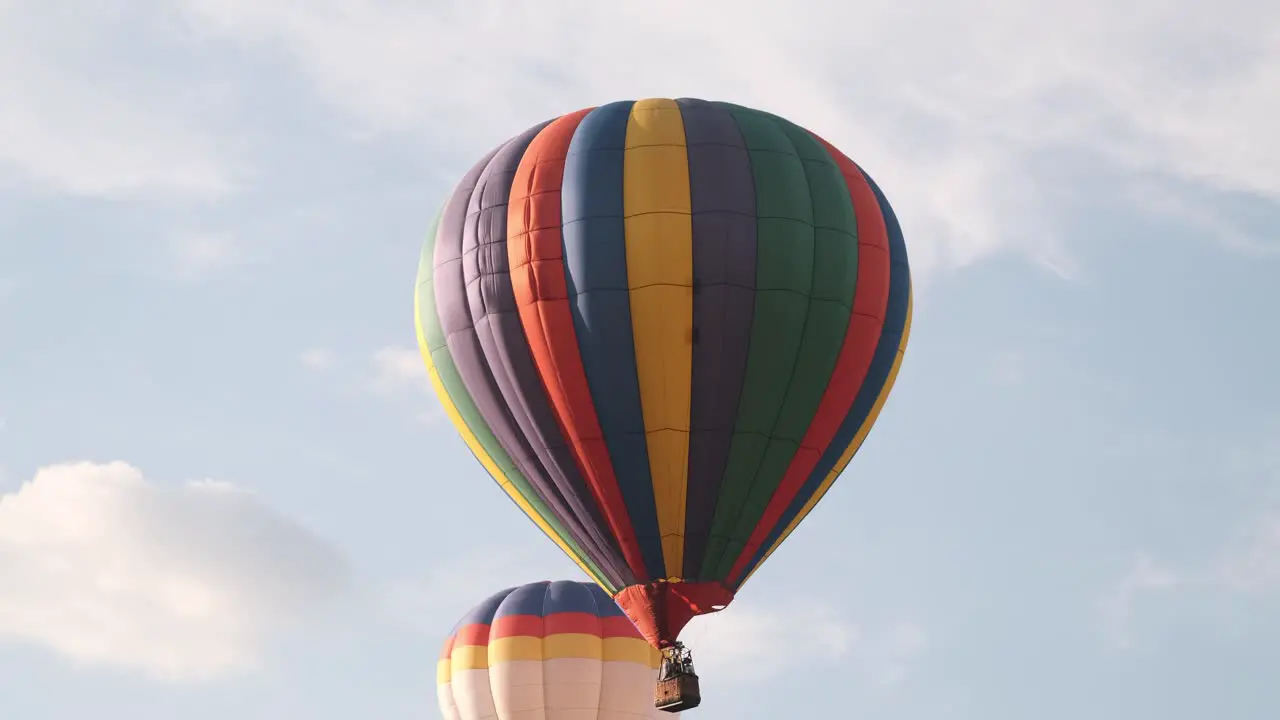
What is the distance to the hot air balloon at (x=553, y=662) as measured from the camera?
141ft

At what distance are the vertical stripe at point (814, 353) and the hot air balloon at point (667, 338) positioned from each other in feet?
0.09

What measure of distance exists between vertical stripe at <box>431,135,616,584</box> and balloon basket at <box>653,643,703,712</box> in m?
1.42

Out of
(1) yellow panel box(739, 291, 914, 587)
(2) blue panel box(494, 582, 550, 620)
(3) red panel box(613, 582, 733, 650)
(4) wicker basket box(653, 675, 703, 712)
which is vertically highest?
(2) blue panel box(494, 582, 550, 620)

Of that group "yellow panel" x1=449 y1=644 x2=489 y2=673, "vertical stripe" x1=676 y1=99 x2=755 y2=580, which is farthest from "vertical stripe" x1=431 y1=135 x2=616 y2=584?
"yellow panel" x1=449 y1=644 x2=489 y2=673

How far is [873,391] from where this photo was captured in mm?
32688

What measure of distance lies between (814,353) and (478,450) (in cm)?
477

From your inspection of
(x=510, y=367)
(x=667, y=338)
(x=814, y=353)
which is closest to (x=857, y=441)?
(x=814, y=353)

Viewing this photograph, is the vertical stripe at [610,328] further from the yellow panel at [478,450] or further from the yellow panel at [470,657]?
the yellow panel at [470,657]

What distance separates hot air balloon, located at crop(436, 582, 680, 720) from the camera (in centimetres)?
4309

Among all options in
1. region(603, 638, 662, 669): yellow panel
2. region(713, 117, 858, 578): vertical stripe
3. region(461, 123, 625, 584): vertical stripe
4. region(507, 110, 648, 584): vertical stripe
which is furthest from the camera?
region(603, 638, 662, 669): yellow panel

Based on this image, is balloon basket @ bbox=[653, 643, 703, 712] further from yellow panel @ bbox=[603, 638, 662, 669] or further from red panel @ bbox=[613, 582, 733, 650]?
yellow panel @ bbox=[603, 638, 662, 669]

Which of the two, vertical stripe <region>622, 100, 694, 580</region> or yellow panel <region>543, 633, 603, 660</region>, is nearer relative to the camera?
vertical stripe <region>622, 100, 694, 580</region>

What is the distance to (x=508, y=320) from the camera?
31.7 m

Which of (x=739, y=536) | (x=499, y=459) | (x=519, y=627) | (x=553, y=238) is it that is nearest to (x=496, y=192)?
(x=553, y=238)
